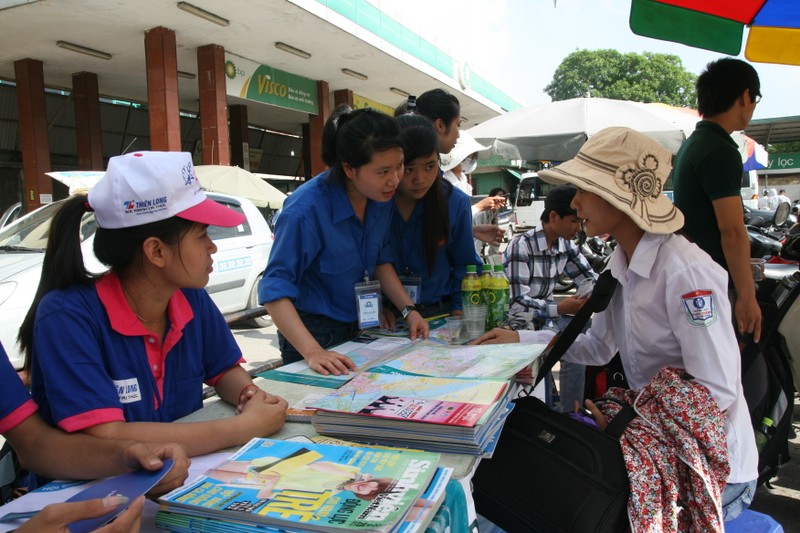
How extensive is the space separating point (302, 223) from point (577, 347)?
40.9 inches

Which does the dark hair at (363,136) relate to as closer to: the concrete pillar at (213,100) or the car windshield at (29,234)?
the car windshield at (29,234)

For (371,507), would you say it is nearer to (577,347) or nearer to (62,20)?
(577,347)

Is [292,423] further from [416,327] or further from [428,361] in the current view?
[416,327]

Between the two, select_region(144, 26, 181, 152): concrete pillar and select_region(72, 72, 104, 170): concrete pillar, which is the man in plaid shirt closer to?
select_region(144, 26, 181, 152): concrete pillar

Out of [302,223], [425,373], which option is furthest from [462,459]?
[302,223]

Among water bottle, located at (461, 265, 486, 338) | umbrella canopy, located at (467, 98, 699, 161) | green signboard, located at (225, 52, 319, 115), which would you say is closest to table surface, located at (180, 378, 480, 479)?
water bottle, located at (461, 265, 486, 338)

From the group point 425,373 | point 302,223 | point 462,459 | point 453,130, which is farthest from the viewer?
point 453,130

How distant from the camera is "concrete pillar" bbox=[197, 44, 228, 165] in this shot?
11.4 meters

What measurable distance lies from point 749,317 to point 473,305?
4.09 ft

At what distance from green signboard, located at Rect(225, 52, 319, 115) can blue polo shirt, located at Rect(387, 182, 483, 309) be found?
10618 mm

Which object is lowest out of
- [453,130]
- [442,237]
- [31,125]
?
[442,237]

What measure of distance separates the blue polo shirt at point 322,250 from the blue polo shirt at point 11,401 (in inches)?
30.4

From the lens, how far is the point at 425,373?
5.30 feet

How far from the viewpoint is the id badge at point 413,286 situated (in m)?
2.39
